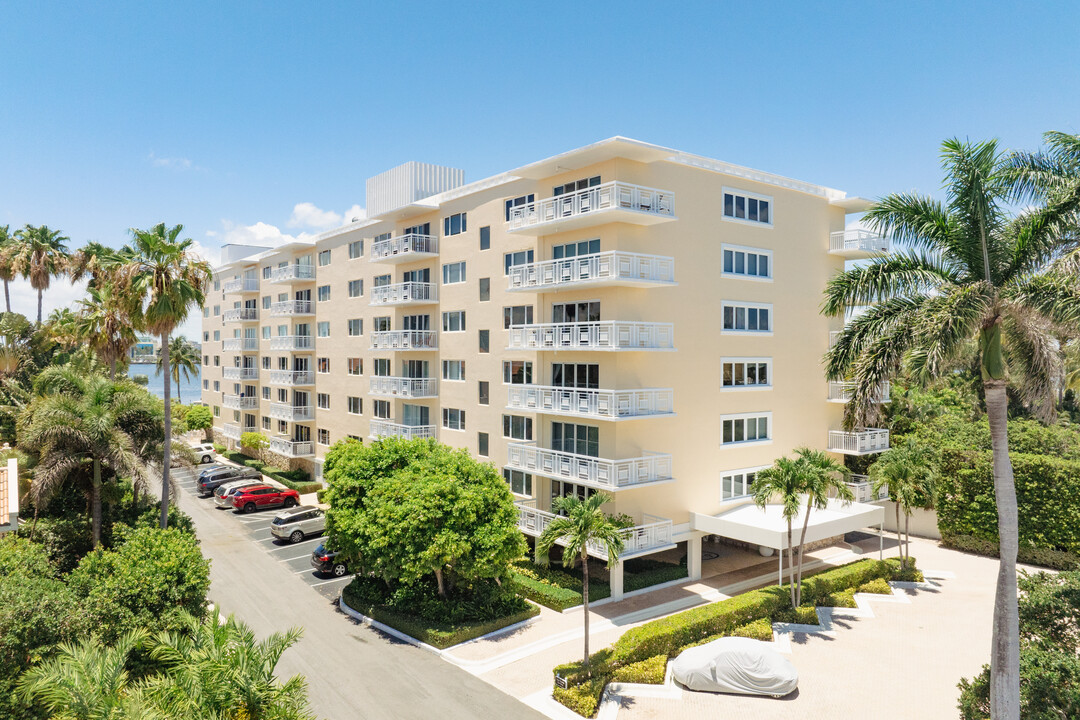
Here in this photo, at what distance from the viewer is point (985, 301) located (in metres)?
14.9

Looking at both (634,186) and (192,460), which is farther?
(192,460)

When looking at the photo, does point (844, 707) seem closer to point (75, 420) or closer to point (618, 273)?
point (618, 273)

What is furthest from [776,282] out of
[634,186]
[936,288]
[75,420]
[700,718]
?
[75,420]

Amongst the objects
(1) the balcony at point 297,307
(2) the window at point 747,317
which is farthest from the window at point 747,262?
(1) the balcony at point 297,307

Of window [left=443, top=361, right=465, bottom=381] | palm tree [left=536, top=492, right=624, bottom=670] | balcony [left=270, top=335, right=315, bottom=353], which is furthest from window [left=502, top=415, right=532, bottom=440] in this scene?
balcony [left=270, top=335, right=315, bottom=353]

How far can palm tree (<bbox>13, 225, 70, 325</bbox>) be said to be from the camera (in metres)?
41.8

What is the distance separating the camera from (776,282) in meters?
31.1

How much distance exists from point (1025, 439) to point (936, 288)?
84.7 ft

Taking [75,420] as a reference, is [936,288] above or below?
above

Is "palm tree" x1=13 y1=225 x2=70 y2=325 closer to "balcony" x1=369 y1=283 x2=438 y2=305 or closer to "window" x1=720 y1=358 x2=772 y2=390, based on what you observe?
"balcony" x1=369 y1=283 x2=438 y2=305

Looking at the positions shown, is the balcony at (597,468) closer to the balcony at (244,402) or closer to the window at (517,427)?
the window at (517,427)

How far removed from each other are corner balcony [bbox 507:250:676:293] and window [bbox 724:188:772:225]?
4864mm

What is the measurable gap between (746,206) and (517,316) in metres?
12.3

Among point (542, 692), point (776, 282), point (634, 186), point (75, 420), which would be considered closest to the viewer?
point (542, 692)
